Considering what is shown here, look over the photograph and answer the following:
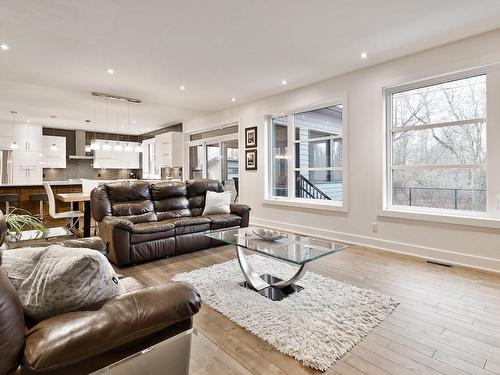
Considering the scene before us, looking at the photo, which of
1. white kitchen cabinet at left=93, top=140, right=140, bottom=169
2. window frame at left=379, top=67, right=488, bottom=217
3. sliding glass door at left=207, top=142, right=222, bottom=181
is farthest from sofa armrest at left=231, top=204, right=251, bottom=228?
white kitchen cabinet at left=93, top=140, right=140, bottom=169

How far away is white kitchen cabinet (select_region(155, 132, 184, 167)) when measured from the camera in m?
8.33

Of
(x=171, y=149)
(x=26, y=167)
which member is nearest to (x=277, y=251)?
(x=171, y=149)

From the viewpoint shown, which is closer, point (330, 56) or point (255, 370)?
point (255, 370)

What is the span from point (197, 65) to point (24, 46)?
2.19m

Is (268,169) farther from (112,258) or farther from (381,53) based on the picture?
(112,258)

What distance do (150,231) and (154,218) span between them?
56 cm

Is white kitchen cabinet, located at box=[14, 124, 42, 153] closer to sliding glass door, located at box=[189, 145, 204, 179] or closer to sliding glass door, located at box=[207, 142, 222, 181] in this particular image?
sliding glass door, located at box=[189, 145, 204, 179]

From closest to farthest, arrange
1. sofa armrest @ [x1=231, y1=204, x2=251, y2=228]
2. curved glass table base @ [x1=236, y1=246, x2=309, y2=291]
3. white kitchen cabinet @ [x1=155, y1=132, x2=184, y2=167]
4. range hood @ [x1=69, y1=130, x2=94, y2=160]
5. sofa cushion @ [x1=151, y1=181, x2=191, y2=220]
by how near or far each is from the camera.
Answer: curved glass table base @ [x1=236, y1=246, x2=309, y2=291]
sofa cushion @ [x1=151, y1=181, x2=191, y2=220]
sofa armrest @ [x1=231, y1=204, x2=251, y2=228]
white kitchen cabinet @ [x1=155, y1=132, x2=184, y2=167]
range hood @ [x1=69, y1=130, x2=94, y2=160]

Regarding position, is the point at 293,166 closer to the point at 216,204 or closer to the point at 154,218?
the point at 216,204

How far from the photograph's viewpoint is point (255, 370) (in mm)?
1663

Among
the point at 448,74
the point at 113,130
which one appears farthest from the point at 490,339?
the point at 113,130

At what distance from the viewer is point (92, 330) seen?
1033mm

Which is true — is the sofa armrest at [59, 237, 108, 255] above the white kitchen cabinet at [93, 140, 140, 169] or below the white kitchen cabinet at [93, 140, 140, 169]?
below

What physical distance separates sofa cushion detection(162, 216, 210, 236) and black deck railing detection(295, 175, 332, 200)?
2.17 meters
